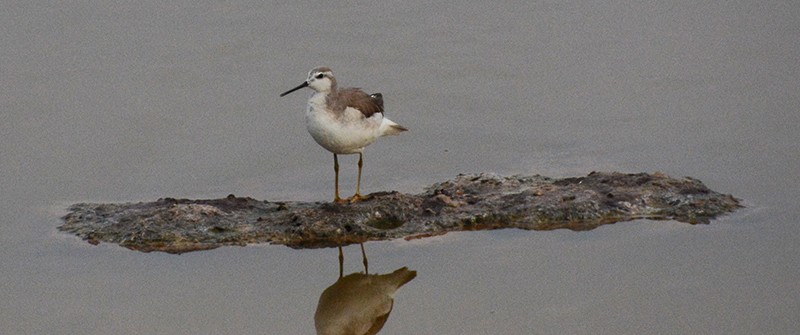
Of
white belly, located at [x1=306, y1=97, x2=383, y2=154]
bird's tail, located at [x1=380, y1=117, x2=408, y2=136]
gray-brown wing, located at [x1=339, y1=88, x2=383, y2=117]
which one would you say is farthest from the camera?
bird's tail, located at [x1=380, y1=117, x2=408, y2=136]

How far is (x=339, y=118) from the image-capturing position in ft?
31.1

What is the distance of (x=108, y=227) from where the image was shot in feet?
30.2

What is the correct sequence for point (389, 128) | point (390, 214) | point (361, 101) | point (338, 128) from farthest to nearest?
point (389, 128) → point (361, 101) → point (338, 128) → point (390, 214)

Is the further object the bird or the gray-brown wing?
the gray-brown wing

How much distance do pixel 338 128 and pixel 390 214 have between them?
30.1 inches

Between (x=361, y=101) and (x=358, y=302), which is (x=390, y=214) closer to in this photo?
(x=358, y=302)

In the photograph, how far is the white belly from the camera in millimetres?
9438

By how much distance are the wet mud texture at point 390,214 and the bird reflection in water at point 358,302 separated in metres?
0.34

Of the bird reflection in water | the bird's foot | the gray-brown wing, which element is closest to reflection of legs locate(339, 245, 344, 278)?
the bird reflection in water

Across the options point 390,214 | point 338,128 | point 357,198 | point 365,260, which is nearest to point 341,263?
point 365,260

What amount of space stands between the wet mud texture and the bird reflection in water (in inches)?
13.6

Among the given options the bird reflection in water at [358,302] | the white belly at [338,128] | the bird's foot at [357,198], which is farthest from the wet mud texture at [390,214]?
the white belly at [338,128]

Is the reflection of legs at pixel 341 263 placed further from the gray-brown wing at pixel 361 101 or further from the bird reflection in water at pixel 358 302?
the gray-brown wing at pixel 361 101

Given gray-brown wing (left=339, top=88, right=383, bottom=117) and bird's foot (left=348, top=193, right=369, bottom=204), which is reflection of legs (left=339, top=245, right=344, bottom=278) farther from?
gray-brown wing (left=339, top=88, right=383, bottom=117)
